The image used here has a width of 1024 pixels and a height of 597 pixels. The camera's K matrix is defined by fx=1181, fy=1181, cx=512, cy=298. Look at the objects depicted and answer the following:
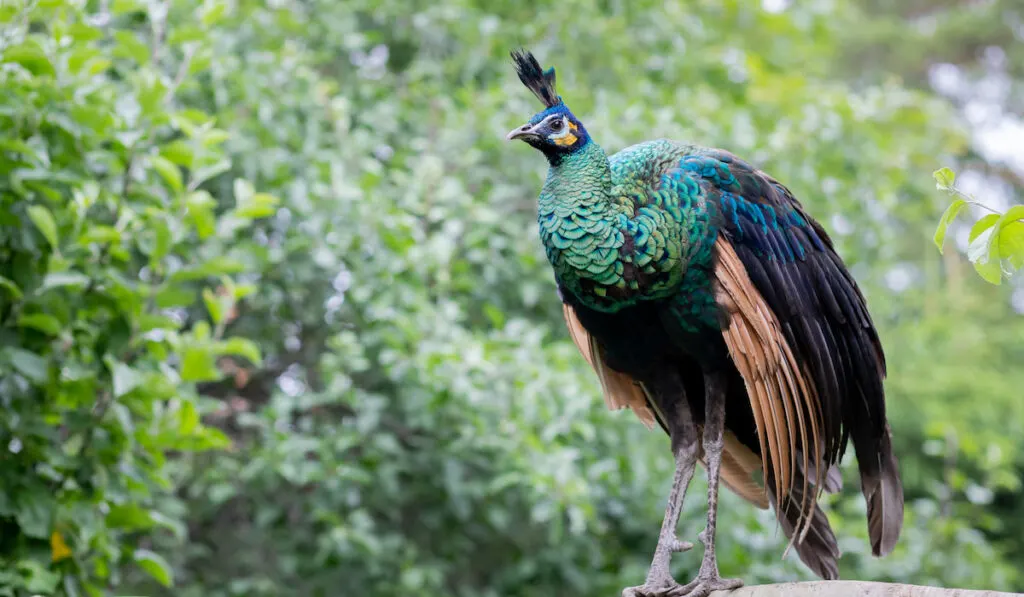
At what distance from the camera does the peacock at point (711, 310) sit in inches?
122

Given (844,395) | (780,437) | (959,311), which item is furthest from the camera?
(959,311)

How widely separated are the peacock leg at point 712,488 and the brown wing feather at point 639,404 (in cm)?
17

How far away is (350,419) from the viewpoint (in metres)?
5.59

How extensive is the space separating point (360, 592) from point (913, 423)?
5.41 metres

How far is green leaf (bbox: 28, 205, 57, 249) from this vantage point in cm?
342

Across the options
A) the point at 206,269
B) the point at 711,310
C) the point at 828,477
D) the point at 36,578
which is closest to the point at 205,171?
the point at 206,269

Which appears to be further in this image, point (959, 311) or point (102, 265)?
point (959, 311)

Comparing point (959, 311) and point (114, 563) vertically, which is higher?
point (959, 311)

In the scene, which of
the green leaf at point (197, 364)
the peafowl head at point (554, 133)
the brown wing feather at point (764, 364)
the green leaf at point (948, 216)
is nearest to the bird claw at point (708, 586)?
the brown wing feather at point (764, 364)

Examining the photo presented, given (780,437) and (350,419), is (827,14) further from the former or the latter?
(780,437)

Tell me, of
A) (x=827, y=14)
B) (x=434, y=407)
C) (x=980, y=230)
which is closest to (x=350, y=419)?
(x=434, y=407)

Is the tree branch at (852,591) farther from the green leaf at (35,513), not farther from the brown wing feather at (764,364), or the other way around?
the green leaf at (35,513)

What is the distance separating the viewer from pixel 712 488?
3.24 m

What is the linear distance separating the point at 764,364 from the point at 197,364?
1842mm
